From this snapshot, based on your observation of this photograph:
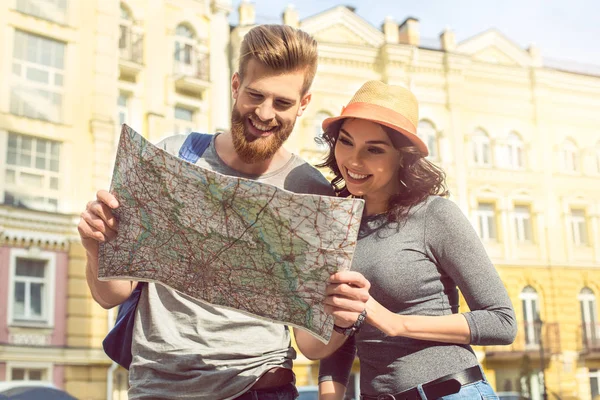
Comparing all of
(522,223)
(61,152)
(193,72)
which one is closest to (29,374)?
(61,152)

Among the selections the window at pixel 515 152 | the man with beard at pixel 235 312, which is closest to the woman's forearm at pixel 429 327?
the man with beard at pixel 235 312

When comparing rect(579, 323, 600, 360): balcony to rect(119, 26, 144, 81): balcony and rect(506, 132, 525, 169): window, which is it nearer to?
rect(506, 132, 525, 169): window

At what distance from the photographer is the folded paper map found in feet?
5.82

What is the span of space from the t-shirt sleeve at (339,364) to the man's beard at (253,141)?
0.71m

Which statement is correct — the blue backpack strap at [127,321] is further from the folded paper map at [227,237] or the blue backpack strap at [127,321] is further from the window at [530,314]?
the window at [530,314]

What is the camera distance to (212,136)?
2.61m

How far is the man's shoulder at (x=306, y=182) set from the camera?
2.48m

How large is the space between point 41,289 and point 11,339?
120 cm

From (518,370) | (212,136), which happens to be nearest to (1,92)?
(212,136)

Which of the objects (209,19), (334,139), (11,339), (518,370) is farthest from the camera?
(518,370)

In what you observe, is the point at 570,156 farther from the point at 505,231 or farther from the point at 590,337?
the point at 590,337

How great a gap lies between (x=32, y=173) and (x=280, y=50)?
13693mm

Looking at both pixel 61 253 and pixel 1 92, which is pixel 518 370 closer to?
pixel 61 253

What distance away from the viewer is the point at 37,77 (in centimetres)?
1528
